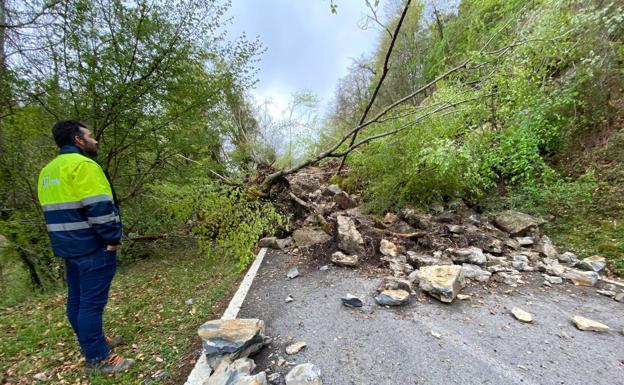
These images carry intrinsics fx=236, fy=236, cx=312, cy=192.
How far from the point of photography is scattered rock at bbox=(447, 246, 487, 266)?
250 cm

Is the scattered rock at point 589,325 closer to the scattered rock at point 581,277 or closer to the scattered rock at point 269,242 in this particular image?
the scattered rock at point 581,277

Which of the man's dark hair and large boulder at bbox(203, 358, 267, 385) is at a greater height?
the man's dark hair

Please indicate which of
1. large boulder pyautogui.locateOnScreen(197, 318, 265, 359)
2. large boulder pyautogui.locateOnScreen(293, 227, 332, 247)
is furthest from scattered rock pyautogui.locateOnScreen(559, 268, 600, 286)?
large boulder pyautogui.locateOnScreen(197, 318, 265, 359)

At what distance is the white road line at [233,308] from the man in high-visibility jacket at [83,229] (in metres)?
0.51

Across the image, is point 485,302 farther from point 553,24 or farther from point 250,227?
point 553,24

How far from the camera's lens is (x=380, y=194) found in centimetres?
381

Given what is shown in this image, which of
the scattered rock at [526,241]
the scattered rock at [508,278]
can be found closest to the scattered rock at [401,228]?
the scattered rock at [508,278]

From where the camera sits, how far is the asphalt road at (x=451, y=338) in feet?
4.47

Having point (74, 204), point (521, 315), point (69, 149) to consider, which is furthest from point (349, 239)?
point (69, 149)

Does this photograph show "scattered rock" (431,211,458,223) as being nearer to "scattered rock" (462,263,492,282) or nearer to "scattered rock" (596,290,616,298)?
"scattered rock" (462,263,492,282)

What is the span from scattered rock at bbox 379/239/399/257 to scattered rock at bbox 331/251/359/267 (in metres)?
0.34

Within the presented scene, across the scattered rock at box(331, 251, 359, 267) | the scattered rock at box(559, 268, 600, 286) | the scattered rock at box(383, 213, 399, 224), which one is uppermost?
the scattered rock at box(383, 213, 399, 224)

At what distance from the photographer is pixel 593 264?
2.35 m

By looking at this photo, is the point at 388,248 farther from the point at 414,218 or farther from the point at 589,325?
the point at 589,325
